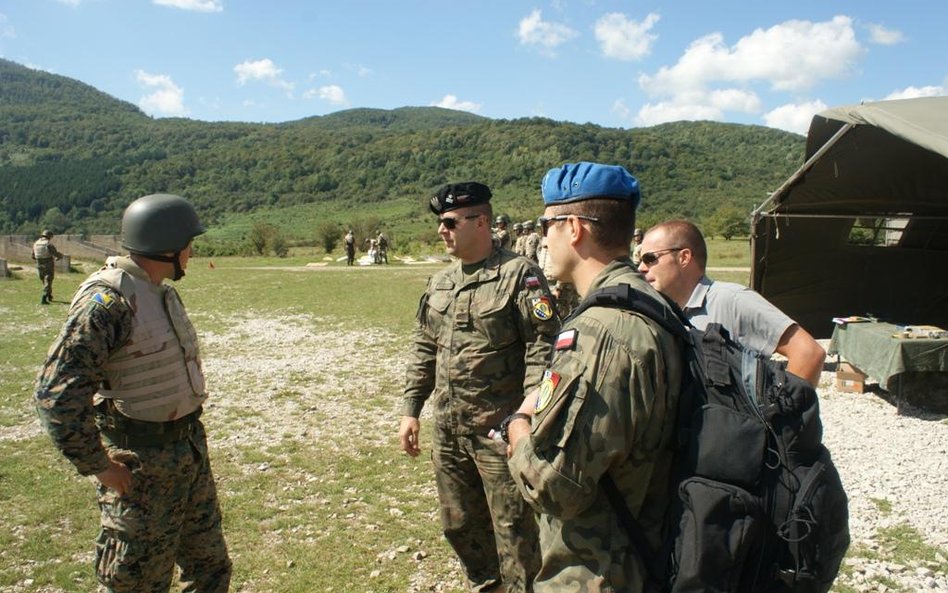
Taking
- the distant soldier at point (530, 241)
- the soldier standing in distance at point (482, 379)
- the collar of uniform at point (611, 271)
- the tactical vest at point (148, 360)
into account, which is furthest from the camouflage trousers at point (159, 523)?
the distant soldier at point (530, 241)

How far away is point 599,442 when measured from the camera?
1.57m

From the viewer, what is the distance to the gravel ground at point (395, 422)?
4.35 m

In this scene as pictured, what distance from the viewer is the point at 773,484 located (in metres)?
1.52

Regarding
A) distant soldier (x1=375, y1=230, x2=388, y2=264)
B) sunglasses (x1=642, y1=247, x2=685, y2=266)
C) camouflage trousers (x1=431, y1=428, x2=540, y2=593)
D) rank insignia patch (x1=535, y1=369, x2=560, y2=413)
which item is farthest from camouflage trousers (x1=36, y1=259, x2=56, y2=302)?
rank insignia patch (x1=535, y1=369, x2=560, y2=413)

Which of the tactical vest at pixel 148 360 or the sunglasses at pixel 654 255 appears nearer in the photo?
the tactical vest at pixel 148 360

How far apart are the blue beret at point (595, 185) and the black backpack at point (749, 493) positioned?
16.3 inches

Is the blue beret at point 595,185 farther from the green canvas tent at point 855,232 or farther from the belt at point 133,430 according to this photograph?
the green canvas tent at point 855,232

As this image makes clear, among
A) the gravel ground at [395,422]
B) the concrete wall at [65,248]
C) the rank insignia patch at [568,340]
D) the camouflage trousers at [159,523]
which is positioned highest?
the rank insignia patch at [568,340]

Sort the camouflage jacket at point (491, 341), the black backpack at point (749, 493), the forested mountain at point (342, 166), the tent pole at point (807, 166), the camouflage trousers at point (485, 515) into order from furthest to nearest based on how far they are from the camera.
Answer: the forested mountain at point (342, 166), the tent pole at point (807, 166), the camouflage jacket at point (491, 341), the camouflage trousers at point (485, 515), the black backpack at point (749, 493)

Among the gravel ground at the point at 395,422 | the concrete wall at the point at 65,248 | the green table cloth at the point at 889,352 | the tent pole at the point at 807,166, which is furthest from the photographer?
the concrete wall at the point at 65,248

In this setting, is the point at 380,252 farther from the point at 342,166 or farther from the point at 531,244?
the point at 342,166

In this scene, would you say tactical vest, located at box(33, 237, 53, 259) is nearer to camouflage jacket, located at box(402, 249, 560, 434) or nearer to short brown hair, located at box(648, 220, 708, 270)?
camouflage jacket, located at box(402, 249, 560, 434)

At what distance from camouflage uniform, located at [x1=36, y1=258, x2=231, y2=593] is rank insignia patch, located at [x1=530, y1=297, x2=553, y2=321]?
1602 mm

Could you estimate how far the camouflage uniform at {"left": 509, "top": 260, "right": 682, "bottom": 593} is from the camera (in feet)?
5.19
